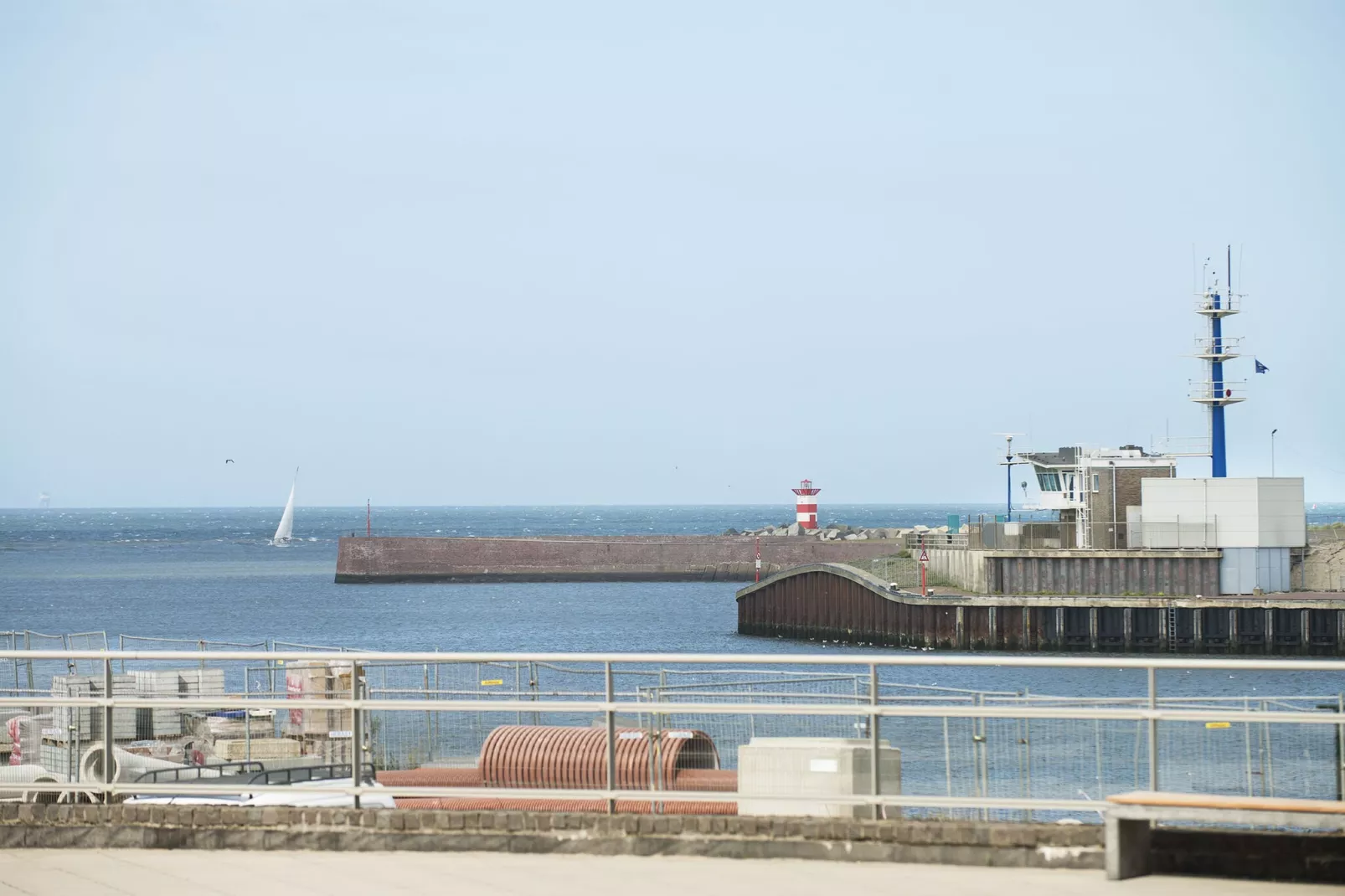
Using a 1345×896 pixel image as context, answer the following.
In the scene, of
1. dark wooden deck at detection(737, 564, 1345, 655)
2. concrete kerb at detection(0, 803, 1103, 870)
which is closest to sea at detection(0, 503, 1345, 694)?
dark wooden deck at detection(737, 564, 1345, 655)

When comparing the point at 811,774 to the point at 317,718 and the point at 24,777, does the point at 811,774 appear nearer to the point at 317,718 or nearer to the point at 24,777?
the point at 24,777

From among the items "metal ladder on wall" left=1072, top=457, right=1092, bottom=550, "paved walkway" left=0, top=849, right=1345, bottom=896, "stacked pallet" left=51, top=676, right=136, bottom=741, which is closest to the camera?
"paved walkway" left=0, top=849, right=1345, bottom=896

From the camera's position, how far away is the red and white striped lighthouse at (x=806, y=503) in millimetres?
102188

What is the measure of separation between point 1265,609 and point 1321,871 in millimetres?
46837

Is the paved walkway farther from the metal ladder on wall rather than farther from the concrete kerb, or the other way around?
the metal ladder on wall

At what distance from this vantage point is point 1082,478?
60.9m

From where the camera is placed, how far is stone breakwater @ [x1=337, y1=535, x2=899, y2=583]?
371 ft

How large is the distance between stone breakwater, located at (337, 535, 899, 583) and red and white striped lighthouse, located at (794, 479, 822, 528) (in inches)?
176

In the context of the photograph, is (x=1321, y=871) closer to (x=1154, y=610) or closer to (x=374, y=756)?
(x=374, y=756)

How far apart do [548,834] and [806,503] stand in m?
95.9

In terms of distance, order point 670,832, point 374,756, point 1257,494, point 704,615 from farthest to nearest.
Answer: point 704,615, point 1257,494, point 374,756, point 670,832

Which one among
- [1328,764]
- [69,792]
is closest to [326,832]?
[69,792]

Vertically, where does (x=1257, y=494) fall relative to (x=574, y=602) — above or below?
above

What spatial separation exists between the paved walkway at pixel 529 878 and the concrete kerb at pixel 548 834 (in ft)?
0.29
